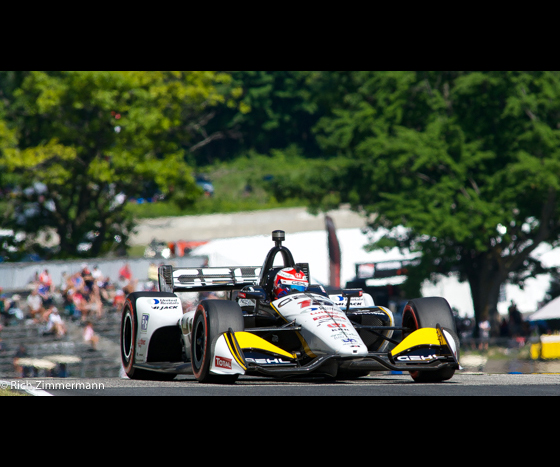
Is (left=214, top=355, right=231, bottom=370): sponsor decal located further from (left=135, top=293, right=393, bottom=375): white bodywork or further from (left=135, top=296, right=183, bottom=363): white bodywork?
(left=135, top=296, right=183, bottom=363): white bodywork

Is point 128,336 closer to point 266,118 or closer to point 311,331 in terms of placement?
point 311,331

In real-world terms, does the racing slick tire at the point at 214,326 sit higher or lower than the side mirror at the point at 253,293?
lower

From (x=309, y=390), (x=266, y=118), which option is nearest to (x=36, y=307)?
(x=309, y=390)

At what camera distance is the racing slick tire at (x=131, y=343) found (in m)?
11.4

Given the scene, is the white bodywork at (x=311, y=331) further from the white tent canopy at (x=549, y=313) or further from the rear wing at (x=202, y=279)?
the white tent canopy at (x=549, y=313)

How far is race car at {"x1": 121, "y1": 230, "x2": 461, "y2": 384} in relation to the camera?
918 cm

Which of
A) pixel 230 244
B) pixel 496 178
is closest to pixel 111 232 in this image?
pixel 230 244

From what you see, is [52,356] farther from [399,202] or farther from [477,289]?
[477,289]

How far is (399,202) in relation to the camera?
31.0 meters

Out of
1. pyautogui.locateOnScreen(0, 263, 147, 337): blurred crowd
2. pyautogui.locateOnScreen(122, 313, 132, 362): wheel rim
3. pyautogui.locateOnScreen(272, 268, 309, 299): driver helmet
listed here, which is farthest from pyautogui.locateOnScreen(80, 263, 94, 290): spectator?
pyautogui.locateOnScreen(272, 268, 309, 299): driver helmet

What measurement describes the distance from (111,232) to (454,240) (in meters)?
12.3

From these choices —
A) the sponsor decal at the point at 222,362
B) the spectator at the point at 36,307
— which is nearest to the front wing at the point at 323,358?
the sponsor decal at the point at 222,362

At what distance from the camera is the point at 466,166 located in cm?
3034

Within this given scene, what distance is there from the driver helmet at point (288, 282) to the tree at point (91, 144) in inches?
850
